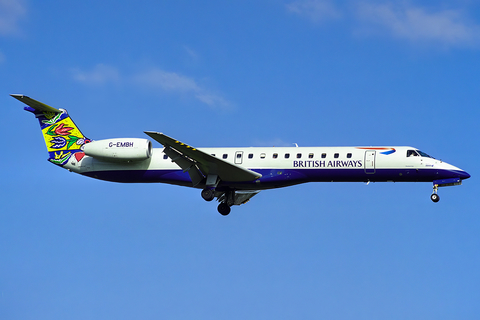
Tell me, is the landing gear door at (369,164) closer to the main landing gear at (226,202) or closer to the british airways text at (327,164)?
the british airways text at (327,164)

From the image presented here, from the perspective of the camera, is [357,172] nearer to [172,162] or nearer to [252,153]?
[252,153]

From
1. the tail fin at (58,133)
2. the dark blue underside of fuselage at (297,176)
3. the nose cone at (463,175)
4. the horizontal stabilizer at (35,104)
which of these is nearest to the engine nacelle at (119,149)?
the dark blue underside of fuselage at (297,176)

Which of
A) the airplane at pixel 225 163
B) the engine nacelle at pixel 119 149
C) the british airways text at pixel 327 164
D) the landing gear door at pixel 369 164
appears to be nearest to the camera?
the airplane at pixel 225 163

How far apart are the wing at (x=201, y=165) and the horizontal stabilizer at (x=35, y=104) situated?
8.70 metres

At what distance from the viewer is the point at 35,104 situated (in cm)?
3697

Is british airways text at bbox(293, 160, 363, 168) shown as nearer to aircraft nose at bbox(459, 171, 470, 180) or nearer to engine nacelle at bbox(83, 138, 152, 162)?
aircraft nose at bbox(459, 171, 470, 180)

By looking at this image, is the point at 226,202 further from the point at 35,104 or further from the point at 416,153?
the point at 35,104

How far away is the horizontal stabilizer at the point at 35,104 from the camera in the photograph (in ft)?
115

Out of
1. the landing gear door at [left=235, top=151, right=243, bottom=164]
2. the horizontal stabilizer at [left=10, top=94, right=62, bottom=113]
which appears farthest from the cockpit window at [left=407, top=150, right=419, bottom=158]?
the horizontal stabilizer at [left=10, top=94, right=62, bottom=113]

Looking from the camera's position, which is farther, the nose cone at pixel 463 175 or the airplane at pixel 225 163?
the airplane at pixel 225 163

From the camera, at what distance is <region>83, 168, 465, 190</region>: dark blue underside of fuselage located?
33219 mm

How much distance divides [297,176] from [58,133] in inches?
561

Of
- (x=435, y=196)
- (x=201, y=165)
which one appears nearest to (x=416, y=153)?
(x=435, y=196)

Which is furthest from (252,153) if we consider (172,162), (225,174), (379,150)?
(379,150)
